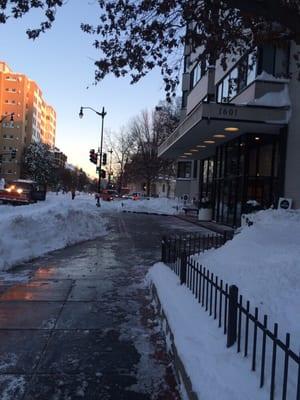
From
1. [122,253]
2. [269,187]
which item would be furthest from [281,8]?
[269,187]

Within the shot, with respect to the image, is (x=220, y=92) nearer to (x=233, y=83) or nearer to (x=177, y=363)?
(x=233, y=83)

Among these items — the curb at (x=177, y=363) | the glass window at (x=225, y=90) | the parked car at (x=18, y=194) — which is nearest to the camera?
the curb at (x=177, y=363)

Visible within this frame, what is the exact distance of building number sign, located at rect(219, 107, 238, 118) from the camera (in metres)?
20.2

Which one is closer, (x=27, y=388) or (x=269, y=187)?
(x=27, y=388)

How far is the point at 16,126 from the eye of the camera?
435 feet

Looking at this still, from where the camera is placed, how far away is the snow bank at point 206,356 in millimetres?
3689

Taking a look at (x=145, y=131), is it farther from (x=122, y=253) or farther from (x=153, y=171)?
(x=122, y=253)

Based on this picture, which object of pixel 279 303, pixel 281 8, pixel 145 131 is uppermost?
pixel 145 131

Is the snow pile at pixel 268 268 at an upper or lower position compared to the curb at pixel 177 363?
upper

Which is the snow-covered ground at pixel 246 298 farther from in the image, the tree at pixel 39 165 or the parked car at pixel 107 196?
the tree at pixel 39 165

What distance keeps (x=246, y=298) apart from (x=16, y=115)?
A: 13555 centimetres

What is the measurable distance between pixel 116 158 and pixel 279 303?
77.9 m

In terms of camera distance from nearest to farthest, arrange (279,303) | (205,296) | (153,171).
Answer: (279,303) < (205,296) < (153,171)

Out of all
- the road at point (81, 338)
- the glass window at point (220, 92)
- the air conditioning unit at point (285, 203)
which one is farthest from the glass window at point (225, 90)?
the road at point (81, 338)
